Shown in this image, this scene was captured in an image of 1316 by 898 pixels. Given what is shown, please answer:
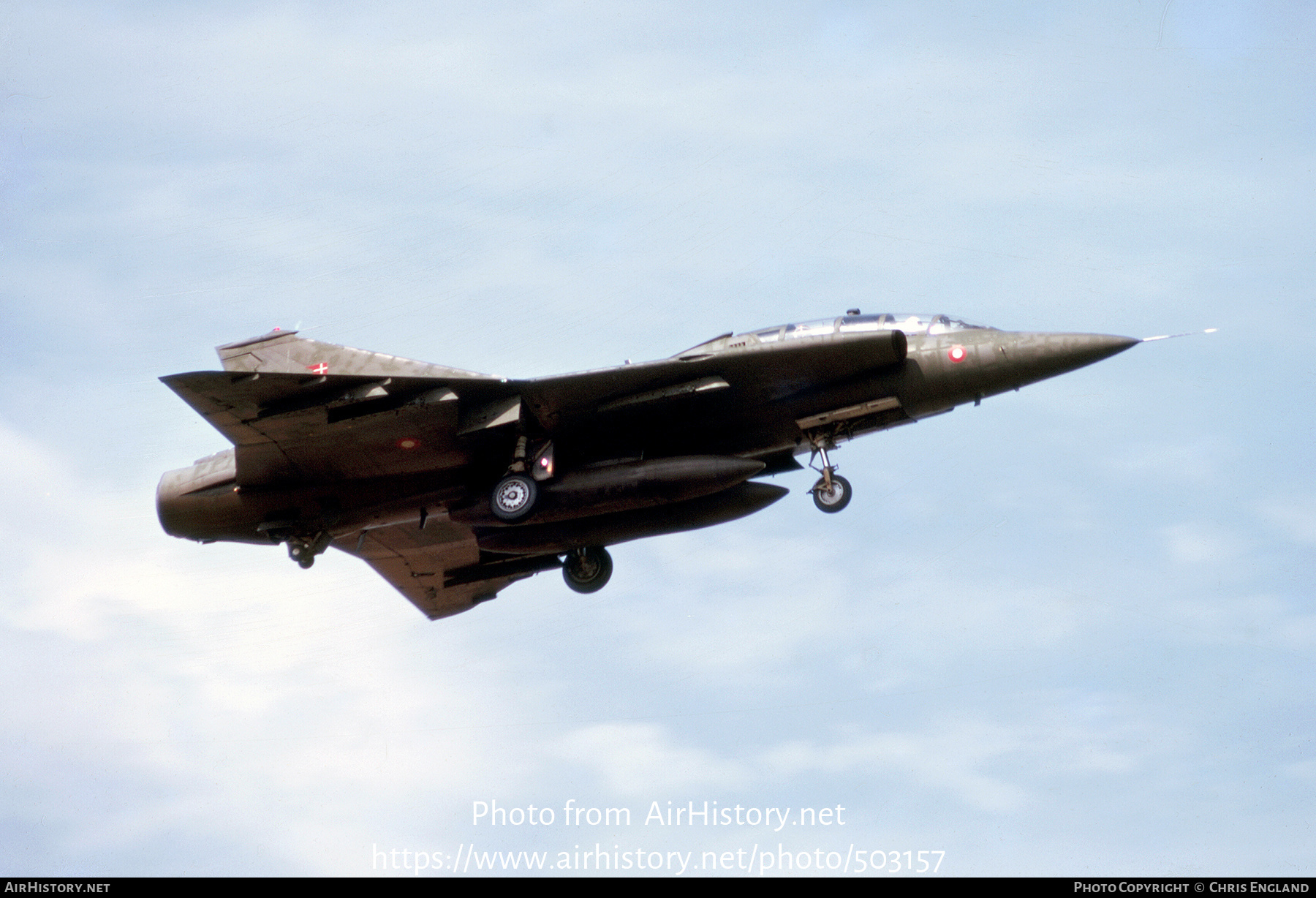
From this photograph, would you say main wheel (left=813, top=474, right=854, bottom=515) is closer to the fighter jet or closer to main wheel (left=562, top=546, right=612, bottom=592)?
the fighter jet

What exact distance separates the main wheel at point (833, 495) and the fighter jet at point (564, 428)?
1.1 inches

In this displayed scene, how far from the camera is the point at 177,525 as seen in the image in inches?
1135

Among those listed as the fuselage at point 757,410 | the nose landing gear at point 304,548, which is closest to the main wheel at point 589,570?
the fuselage at point 757,410

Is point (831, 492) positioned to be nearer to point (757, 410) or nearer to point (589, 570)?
point (757, 410)

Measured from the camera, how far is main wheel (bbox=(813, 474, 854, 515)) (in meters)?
25.1

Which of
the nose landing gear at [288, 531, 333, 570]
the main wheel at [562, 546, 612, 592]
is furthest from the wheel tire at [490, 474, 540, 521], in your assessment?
the nose landing gear at [288, 531, 333, 570]

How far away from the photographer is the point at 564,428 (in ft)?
87.8

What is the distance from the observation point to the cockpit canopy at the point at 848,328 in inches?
1014

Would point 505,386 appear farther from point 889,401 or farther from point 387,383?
point 889,401

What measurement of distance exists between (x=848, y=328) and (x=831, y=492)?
2.92 meters

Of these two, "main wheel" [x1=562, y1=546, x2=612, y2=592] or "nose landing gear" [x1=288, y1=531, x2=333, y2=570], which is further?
"main wheel" [x1=562, y1=546, x2=612, y2=592]

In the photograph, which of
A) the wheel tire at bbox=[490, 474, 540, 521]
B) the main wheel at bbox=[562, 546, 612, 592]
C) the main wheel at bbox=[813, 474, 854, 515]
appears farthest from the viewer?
the main wheel at bbox=[562, 546, 612, 592]

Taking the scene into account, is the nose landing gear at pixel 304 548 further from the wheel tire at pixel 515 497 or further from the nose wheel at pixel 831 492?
the nose wheel at pixel 831 492

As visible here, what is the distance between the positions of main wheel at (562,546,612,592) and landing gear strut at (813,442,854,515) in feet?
18.7
